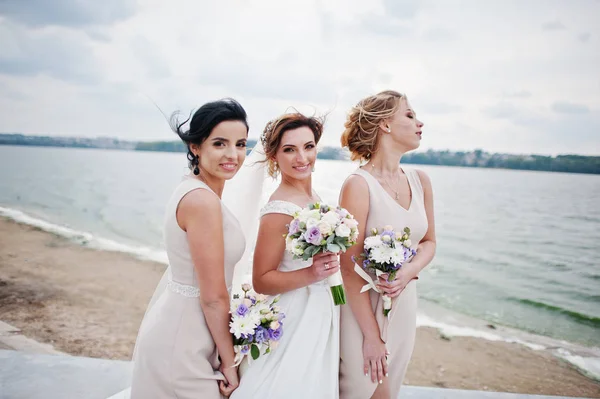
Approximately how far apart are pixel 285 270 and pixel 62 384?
103 inches

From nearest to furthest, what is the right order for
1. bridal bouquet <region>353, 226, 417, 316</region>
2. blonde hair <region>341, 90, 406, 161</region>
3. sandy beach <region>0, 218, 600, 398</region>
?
bridal bouquet <region>353, 226, 417, 316</region> → blonde hair <region>341, 90, 406, 161</region> → sandy beach <region>0, 218, 600, 398</region>

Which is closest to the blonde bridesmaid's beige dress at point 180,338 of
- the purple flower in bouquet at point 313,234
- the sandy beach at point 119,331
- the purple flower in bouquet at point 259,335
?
the purple flower in bouquet at point 259,335

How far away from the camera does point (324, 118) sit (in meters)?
3.31

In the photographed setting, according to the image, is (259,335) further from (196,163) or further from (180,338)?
(196,163)

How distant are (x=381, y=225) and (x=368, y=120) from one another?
0.77 meters

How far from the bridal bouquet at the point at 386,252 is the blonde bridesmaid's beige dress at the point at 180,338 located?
2.71ft

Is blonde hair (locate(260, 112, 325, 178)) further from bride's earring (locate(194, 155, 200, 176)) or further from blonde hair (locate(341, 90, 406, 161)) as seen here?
bride's earring (locate(194, 155, 200, 176))

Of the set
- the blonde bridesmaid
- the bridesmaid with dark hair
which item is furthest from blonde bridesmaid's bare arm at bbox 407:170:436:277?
the bridesmaid with dark hair

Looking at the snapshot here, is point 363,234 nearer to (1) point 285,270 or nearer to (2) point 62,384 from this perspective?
(1) point 285,270

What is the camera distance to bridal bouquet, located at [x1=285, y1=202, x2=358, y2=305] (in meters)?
2.49

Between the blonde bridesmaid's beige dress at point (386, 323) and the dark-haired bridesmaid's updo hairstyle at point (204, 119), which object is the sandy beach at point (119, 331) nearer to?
the blonde bridesmaid's beige dress at point (386, 323)

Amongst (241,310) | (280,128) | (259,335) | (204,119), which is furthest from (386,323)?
(204,119)

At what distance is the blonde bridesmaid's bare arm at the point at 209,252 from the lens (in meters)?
2.44

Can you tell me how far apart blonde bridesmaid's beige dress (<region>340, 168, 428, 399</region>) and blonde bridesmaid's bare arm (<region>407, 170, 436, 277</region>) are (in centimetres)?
9
